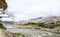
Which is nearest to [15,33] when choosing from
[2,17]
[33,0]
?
[2,17]

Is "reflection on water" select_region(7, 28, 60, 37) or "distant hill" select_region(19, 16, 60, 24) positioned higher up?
"distant hill" select_region(19, 16, 60, 24)

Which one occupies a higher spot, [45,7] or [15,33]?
[45,7]

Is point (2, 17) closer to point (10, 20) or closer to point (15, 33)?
point (10, 20)

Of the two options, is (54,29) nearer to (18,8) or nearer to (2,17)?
(18,8)

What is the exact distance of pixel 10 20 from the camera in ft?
7.76

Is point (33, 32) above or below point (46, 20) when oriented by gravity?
below

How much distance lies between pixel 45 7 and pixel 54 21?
309 millimetres

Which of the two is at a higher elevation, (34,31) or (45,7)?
(45,7)

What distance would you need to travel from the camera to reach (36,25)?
2.39 m

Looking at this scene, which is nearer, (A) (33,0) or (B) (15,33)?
(B) (15,33)

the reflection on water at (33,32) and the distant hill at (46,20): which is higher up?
the distant hill at (46,20)

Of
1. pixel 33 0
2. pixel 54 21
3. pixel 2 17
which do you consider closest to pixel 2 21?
pixel 2 17

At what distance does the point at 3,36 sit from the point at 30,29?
0.50 metres

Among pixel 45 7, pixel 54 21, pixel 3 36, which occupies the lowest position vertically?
pixel 3 36
